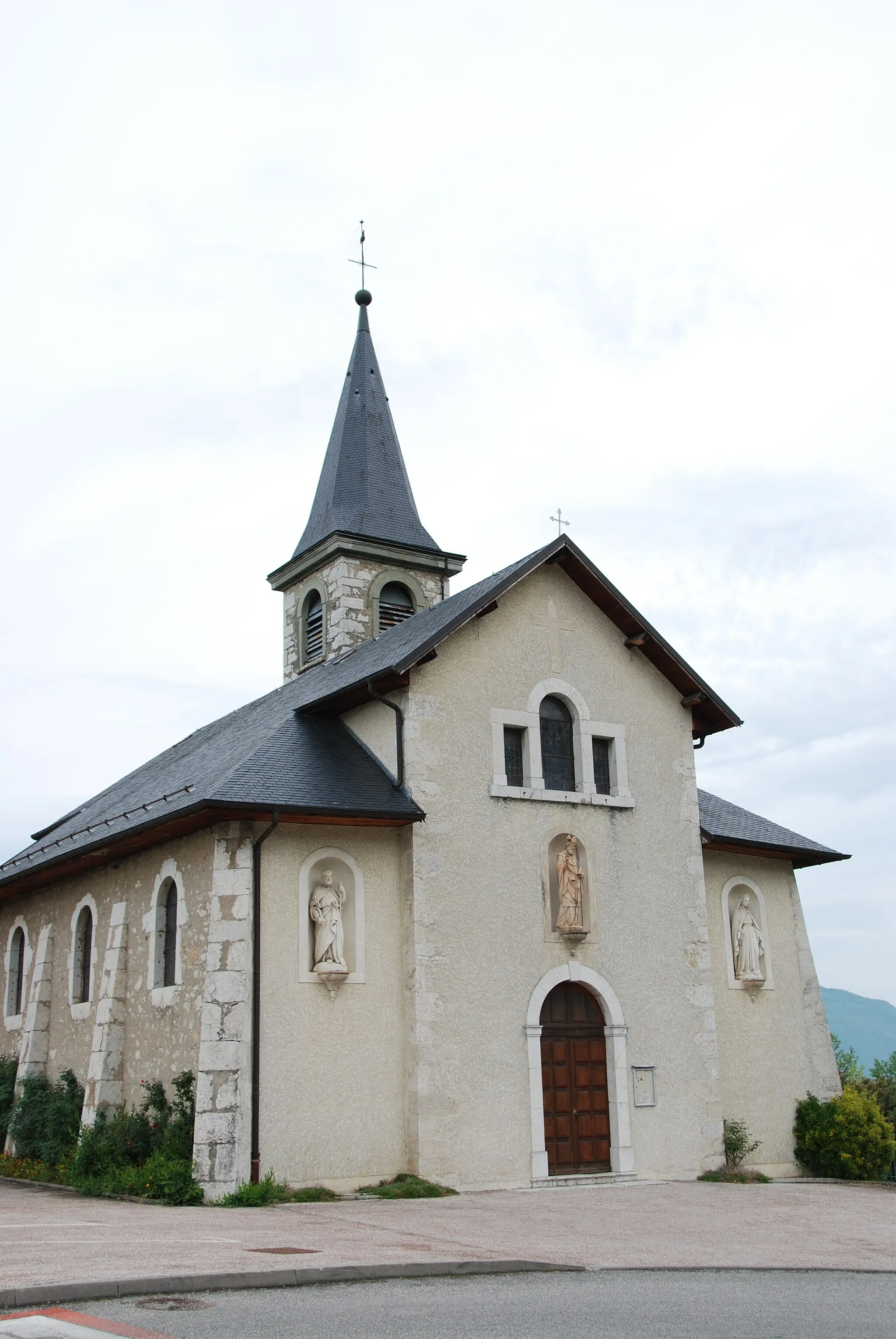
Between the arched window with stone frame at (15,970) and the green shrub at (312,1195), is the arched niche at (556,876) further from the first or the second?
the arched window with stone frame at (15,970)

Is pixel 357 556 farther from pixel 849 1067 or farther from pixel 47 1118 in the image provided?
pixel 849 1067

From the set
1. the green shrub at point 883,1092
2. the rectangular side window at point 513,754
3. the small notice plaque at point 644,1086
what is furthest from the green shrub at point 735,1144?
the rectangular side window at point 513,754

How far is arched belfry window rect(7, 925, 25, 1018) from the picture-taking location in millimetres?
24031

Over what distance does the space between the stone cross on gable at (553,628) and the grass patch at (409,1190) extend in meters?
7.23

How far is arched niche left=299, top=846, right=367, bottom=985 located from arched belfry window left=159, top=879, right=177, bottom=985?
2176 millimetres

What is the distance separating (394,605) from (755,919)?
10964 millimetres

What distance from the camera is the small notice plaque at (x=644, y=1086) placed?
18.4 metres

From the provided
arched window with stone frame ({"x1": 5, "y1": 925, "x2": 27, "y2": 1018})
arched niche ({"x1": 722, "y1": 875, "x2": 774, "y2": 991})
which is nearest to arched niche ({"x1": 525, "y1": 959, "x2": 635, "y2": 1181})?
arched niche ({"x1": 722, "y1": 875, "x2": 774, "y2": 991})

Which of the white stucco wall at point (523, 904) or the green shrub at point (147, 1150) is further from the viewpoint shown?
the white stucco wall at point (523, 904)

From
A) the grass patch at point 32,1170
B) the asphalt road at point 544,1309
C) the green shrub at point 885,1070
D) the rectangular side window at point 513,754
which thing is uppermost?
the rectangular side window at point 513,754

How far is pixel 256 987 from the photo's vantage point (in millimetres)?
15867

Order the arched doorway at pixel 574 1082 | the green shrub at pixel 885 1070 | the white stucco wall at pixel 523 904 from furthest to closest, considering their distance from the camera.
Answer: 1. the green shrub at pixel 885 1070
2. the arched doorway at pixel 574 1082
3. the white stucco wall at pixel 523 904

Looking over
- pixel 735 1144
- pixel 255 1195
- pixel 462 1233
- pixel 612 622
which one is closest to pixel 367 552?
pixel 612 622

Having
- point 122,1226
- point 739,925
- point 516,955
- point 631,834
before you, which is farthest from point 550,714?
point 122,1226
